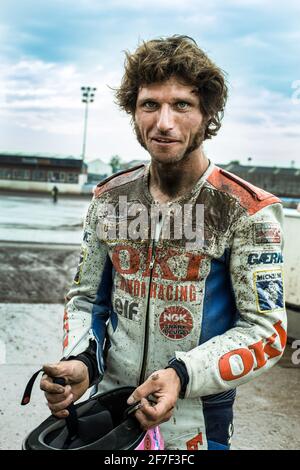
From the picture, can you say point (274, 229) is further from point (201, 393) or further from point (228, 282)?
point (201, 393)

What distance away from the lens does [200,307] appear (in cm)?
167

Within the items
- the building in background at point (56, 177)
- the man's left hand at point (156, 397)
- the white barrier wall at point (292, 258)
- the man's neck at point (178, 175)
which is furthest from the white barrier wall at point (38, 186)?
the man's left hand at point (156, 397)

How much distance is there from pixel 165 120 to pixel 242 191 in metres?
0.34

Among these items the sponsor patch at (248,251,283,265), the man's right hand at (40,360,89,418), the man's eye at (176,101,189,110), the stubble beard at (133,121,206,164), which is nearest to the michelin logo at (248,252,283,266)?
the sponsor patch at (248,251,283,265)

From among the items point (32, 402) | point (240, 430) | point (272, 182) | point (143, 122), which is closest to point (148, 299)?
point (143, 122)

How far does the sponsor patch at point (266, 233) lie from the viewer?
161cm

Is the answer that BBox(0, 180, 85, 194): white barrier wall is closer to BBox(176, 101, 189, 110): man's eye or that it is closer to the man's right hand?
BBox(176, 101, 189, 110): man's eye

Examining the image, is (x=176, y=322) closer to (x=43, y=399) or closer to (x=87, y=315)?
(x=87, y=315)

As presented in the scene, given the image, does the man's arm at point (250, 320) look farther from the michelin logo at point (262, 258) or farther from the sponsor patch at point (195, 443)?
the sponsor patch at point (195, 443)

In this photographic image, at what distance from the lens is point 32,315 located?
19.2ft

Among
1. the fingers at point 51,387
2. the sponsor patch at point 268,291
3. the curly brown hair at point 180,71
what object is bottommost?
the fingers at point 51,387

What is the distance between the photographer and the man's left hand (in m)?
1.38

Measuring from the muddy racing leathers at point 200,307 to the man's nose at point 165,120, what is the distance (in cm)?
23

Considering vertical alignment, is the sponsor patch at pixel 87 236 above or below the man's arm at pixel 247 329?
above
